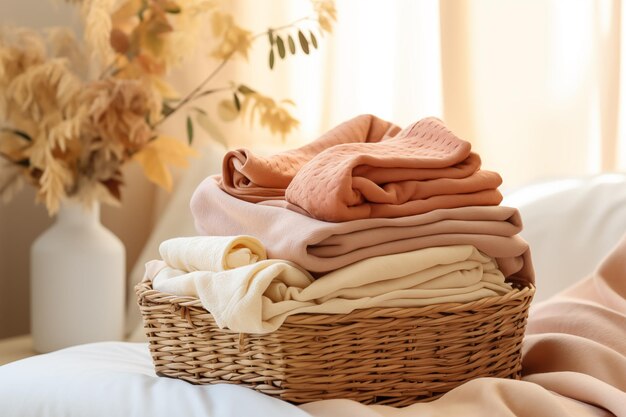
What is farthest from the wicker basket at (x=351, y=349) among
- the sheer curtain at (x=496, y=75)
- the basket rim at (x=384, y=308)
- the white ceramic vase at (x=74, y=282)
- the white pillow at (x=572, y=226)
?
the white ceramic vase at (x=74, y=282)

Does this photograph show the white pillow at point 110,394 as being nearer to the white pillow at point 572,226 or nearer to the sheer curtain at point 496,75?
the white pillow at point 572,226

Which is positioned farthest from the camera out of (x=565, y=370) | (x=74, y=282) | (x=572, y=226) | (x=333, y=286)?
(x=74, y=282)

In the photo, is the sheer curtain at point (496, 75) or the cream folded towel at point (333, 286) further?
the sheer curtain at point (496, 75)

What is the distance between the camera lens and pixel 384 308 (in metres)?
0.80

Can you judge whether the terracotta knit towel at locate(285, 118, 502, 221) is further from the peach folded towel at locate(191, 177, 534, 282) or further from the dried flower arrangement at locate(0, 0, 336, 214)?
the dried flower arrangement at locate(0, 0, 336, 214)

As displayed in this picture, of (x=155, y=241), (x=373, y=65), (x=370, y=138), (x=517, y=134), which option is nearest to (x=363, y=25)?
(x=373, y=65)

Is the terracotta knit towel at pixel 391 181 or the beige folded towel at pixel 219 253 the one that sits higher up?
the terracotta knit towel at pixel 391 181

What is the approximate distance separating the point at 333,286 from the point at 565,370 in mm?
315

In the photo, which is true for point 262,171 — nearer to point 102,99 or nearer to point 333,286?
point 333,286

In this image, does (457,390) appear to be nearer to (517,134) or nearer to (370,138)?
(370,138)

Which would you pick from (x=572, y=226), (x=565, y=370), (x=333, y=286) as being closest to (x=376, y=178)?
(x=333, y=286)

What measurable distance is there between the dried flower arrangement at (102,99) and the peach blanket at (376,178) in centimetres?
62

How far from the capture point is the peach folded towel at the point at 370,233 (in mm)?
806

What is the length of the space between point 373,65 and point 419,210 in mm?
1127
